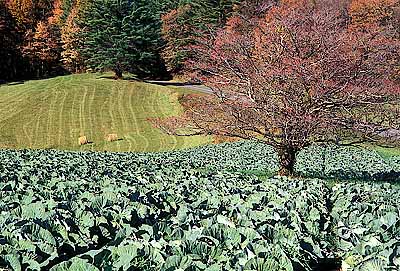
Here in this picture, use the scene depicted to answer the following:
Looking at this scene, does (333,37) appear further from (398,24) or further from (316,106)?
(398,24)

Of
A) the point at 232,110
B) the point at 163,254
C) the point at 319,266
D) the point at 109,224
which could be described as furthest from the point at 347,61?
the point at 163,254

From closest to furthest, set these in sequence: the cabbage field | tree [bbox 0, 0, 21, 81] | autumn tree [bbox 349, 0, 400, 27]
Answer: the cabbage field → autumn tree [bbox 349, 0, 400, 27] → tree [bbox 0, 0, 21, 81]

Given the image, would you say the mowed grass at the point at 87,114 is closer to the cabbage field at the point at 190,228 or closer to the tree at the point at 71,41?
the tree at the point at 71,41

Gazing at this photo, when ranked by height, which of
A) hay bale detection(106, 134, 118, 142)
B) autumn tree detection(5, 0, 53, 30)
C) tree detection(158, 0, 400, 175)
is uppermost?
autumn tree detection(5, 0, 53, 30)

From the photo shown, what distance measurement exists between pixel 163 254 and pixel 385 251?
2.31 m

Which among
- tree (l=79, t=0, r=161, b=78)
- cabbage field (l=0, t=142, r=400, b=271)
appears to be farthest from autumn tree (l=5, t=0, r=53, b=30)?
cabbage field (l=0, t=142, r=400, b=271)

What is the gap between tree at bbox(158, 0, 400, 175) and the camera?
43.3ft

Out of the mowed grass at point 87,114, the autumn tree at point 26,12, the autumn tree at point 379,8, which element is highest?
the autumn tree at point 26,12

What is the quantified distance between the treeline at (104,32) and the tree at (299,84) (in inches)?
1153

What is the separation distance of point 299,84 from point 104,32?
45.4 meters

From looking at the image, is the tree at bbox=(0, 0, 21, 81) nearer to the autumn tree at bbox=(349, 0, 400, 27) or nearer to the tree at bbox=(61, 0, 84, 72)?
the tree at bbox=(61, 0, 84, 72)

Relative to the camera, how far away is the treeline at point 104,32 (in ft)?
181

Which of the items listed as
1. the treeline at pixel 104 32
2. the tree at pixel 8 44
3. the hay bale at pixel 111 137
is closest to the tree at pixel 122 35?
the treeline at pixel 104 32

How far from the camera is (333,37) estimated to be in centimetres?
1363
